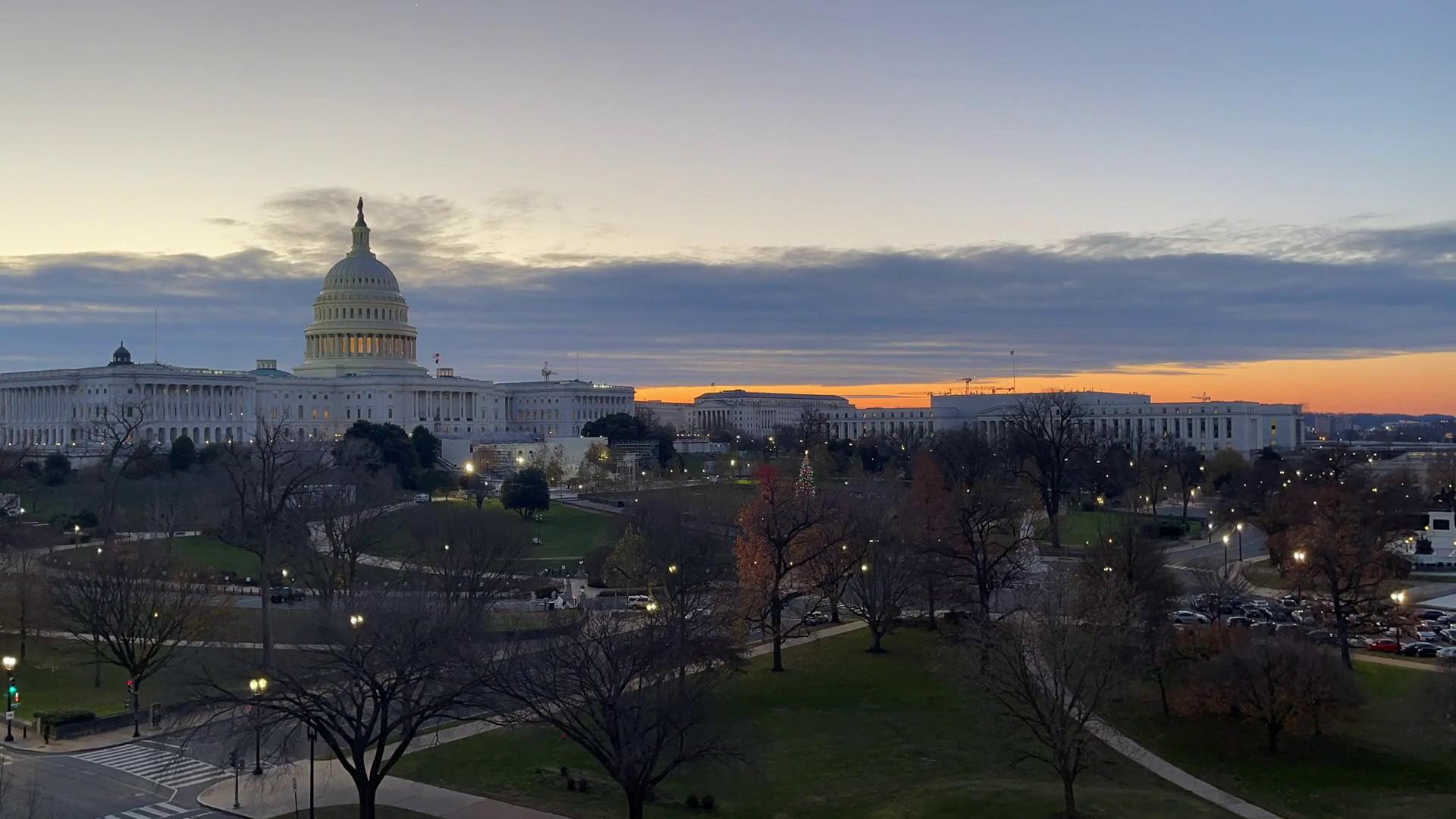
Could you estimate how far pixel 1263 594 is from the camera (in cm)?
5544

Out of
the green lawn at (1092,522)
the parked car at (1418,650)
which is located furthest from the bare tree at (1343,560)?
the green lawn at (1092,522)

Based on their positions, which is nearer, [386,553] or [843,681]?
[843,681]

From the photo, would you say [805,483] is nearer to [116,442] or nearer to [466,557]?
[466,557]

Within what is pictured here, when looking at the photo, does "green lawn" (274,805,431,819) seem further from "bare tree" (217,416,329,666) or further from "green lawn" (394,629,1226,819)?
"bare tree" (217,416,329,666)

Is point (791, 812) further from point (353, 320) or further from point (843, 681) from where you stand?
point (353, 320)

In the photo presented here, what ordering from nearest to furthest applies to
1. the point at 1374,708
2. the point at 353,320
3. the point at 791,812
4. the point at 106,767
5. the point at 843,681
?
1. the point at 791,812
2. the point at 106,767
3. the point at 1374,708
4. the point at 843,681
5. the point at 353,320

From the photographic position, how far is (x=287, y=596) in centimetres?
5341

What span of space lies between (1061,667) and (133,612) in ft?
98.3

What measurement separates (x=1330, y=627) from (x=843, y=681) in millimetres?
18937

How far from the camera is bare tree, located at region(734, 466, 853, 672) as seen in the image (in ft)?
Result: 138

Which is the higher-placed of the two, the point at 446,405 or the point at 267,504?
the point at 446,405

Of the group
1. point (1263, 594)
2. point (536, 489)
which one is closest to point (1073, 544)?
point (1263, 594)

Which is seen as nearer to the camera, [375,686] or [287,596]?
[375,686]

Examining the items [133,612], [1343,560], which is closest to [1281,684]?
[1343,560]
